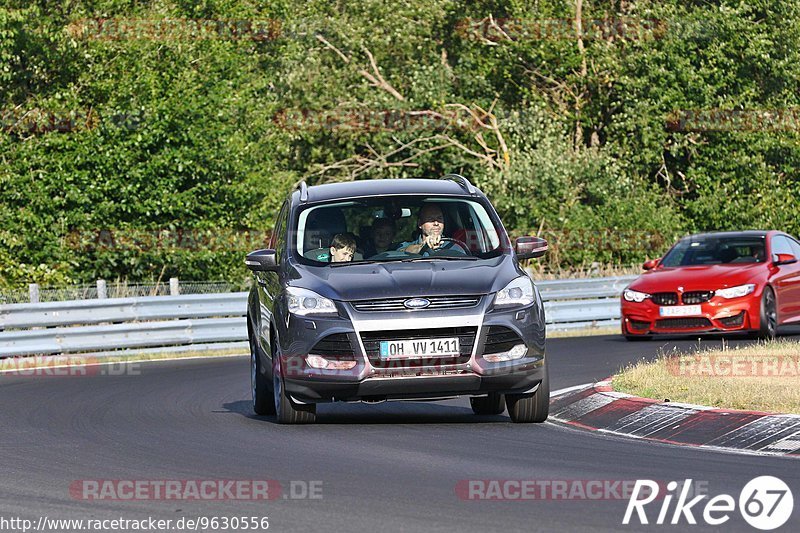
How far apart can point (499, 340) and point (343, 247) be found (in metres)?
Result: 1.60

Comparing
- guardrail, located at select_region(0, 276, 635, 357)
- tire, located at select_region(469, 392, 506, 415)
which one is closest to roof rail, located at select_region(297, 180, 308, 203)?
tire, located at select_region(469, 392, 506, 415)

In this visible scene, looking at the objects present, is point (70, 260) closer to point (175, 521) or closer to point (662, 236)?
point (662, 236)

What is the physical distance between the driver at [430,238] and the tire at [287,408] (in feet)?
4.45

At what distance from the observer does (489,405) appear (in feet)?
41.8

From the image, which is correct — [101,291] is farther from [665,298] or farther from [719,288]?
[719,288]

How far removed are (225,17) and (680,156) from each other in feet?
46.3

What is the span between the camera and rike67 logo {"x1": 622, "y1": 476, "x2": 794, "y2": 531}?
7.02 meters

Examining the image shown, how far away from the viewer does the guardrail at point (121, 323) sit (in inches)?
894

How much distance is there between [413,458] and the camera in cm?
951

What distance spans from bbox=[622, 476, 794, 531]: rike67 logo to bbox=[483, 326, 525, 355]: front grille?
313 centimetres

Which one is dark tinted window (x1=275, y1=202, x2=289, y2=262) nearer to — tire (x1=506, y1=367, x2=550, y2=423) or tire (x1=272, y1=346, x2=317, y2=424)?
tire (x1=272, y1=346, x2=317, y2=424)

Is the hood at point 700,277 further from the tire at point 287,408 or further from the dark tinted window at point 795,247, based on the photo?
the tire at point 287,408

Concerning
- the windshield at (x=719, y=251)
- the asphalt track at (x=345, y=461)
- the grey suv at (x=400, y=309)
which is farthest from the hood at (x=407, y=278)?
the windshield at (x=719, y=251)

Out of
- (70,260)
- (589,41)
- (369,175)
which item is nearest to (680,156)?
(589,41)
